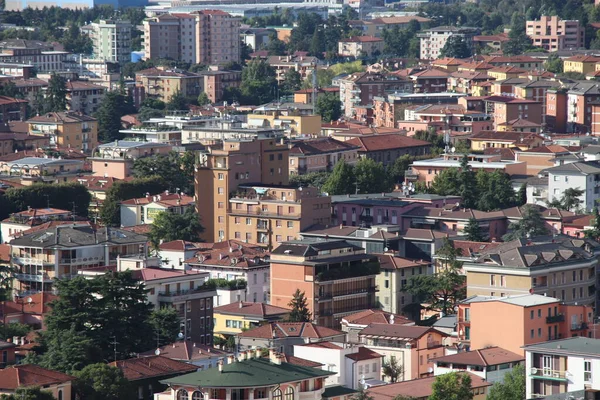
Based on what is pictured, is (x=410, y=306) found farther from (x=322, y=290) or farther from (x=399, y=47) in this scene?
(x=399, y=47)

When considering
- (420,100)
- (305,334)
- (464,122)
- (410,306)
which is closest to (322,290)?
(410,306)

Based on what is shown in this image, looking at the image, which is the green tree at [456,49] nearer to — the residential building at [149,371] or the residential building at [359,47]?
the residential building at [359,47]

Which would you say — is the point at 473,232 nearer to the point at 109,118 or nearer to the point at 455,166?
the point at 455,166

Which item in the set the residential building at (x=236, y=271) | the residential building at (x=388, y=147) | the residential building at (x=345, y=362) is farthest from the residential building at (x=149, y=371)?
the residential building at (x=388, y=147)

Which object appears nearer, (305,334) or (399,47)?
(305,334)

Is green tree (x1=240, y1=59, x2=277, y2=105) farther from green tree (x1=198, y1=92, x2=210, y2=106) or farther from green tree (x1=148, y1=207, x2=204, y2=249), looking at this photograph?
green tree (x1=148, y1=207, x2=204, y2=249)

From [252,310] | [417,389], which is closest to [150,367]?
[417,389]
